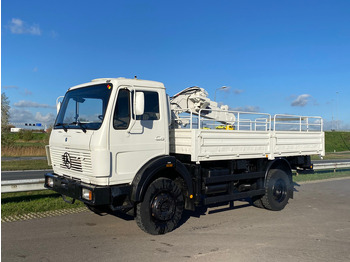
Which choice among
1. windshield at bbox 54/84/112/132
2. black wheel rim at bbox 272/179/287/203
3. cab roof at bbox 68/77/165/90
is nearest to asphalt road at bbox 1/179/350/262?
black wheel rim at bbox 272/179/287/203

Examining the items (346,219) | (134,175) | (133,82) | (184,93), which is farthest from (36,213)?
(346,219)

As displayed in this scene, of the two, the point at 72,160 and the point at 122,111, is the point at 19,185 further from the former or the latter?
the point at 122,111

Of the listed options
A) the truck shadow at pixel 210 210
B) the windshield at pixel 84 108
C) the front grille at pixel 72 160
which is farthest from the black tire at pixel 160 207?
the windshield at pixel 84 108

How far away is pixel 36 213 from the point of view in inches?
260

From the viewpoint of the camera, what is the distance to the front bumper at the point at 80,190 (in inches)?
193

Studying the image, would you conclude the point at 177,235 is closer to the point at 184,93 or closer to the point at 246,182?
the point at 246,182

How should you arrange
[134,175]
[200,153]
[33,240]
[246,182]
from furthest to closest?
1. [246,182]
2. [200,153]
3. [134,175]
4. [33,240]

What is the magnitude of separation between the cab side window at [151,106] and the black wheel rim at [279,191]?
3.75 m

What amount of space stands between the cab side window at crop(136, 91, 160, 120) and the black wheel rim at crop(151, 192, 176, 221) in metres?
1.42

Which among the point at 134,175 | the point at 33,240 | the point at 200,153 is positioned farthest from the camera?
the point at 200,153

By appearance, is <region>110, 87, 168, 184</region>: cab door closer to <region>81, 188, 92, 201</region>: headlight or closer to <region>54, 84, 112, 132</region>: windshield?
<region>54, 84, 112, 132</region>: windshield

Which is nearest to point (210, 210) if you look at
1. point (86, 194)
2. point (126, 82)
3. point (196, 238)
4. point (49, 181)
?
point (196, 238)

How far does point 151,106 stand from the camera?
5.76m

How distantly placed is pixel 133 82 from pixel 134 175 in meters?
1.65
